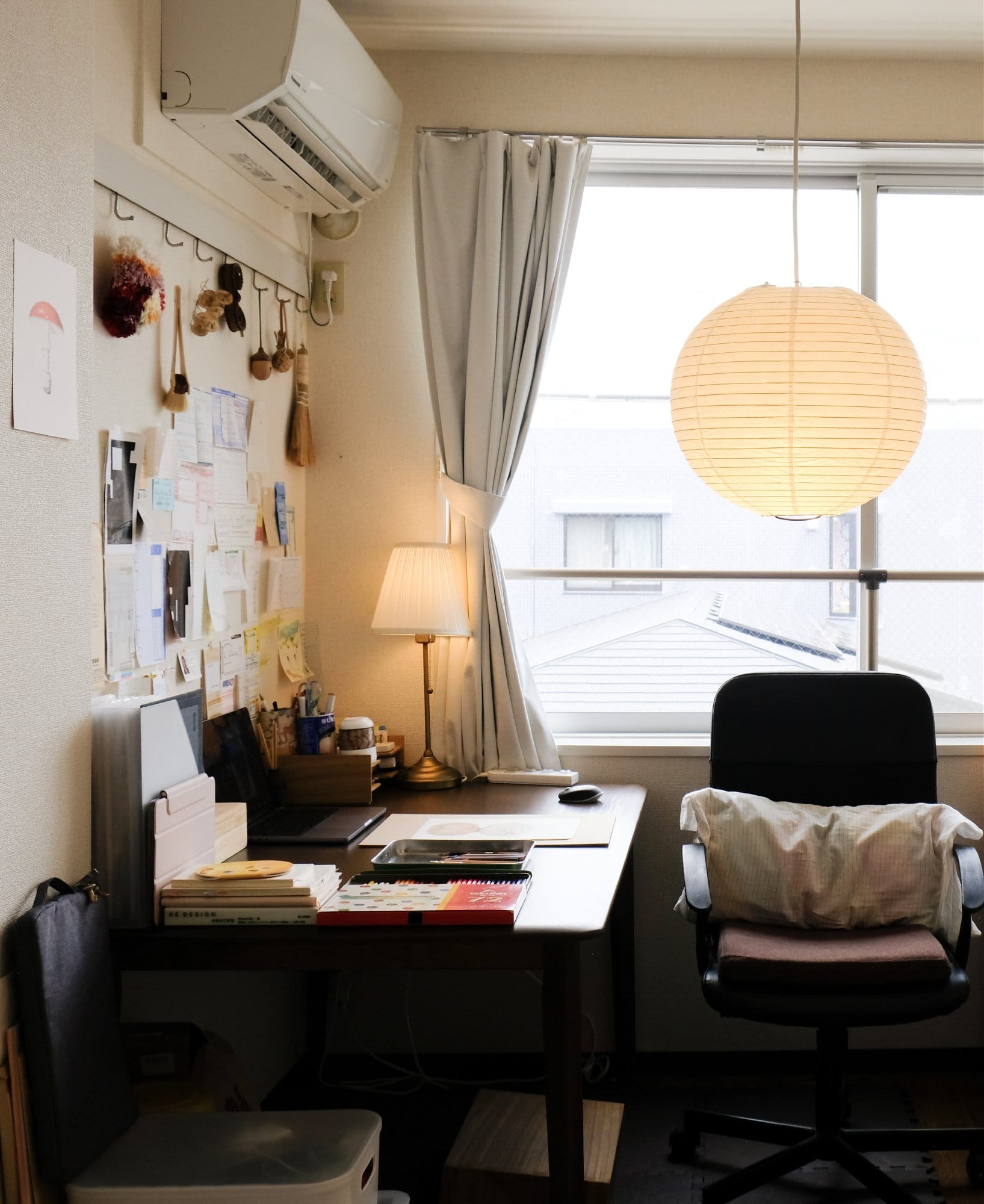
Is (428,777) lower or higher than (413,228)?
lower

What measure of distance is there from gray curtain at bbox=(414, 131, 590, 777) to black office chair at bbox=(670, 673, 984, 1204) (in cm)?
53

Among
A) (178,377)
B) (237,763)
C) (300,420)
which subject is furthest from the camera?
(300,420)

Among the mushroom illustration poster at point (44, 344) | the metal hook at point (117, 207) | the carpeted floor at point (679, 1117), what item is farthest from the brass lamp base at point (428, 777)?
the metal hook at point (117, 207)

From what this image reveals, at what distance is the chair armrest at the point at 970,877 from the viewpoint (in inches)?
82.1

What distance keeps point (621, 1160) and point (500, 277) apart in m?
2.03

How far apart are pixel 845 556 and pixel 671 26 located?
1376mm

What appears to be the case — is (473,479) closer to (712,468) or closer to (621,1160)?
(712,468)

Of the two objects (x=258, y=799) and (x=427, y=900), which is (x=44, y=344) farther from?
(x=258, y=799)

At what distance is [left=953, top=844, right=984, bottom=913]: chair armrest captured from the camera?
82.1 inches

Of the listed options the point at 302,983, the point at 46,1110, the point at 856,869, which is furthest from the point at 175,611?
the point at 856,869

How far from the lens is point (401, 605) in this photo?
261 centimetres

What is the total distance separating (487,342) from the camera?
2725 millimetres

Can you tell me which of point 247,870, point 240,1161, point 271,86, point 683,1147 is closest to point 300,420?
point 271,86

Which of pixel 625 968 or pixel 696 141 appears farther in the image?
pixel 696 141
